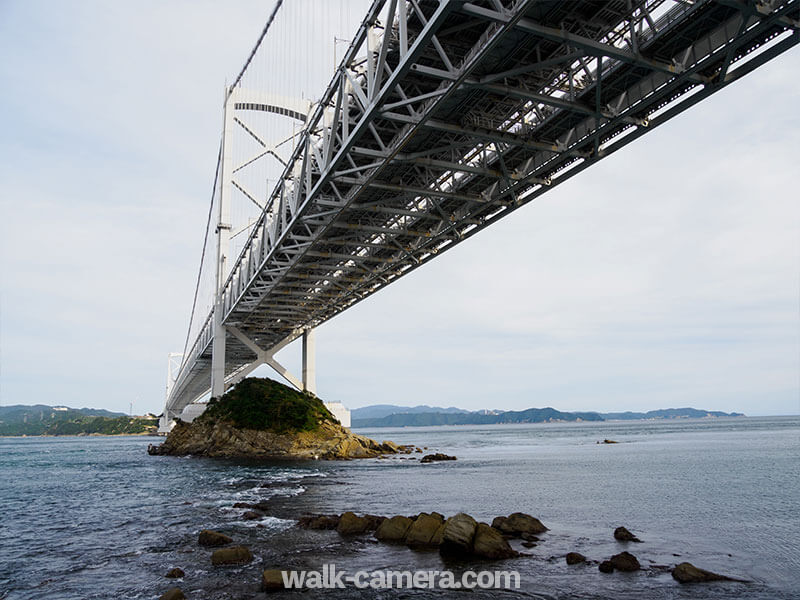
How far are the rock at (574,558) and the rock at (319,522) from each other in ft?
20.0

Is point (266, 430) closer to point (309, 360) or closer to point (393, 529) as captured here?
point (309, 360)

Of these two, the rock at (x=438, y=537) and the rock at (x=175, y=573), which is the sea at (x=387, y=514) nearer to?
the rock at (x=175, y=573)

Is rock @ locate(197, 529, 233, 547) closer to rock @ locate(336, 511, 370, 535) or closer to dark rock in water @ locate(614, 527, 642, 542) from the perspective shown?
rock @ locate(336, 511, 370, 535)

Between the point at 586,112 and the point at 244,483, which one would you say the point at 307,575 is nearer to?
the point at 586,112

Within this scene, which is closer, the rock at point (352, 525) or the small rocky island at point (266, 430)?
the rock at point (352, 525)

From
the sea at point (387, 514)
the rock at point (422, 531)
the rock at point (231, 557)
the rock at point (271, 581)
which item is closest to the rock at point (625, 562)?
the sea at point (387, 514)

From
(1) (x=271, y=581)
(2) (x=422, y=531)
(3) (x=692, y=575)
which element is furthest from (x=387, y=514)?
(3) (x=692, y=575)

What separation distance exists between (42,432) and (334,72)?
199354mm

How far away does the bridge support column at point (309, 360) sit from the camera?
168 feet

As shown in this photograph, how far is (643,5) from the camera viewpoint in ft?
36.8

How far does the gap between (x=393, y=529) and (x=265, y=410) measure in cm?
3004

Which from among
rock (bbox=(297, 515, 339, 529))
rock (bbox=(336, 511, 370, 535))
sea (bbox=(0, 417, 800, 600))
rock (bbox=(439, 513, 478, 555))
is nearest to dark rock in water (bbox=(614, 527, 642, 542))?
sea (bbox=(0, 417, 800, 600))

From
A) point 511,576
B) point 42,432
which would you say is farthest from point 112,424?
point 511,576

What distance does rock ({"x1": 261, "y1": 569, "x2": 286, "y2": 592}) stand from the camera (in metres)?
9.70
